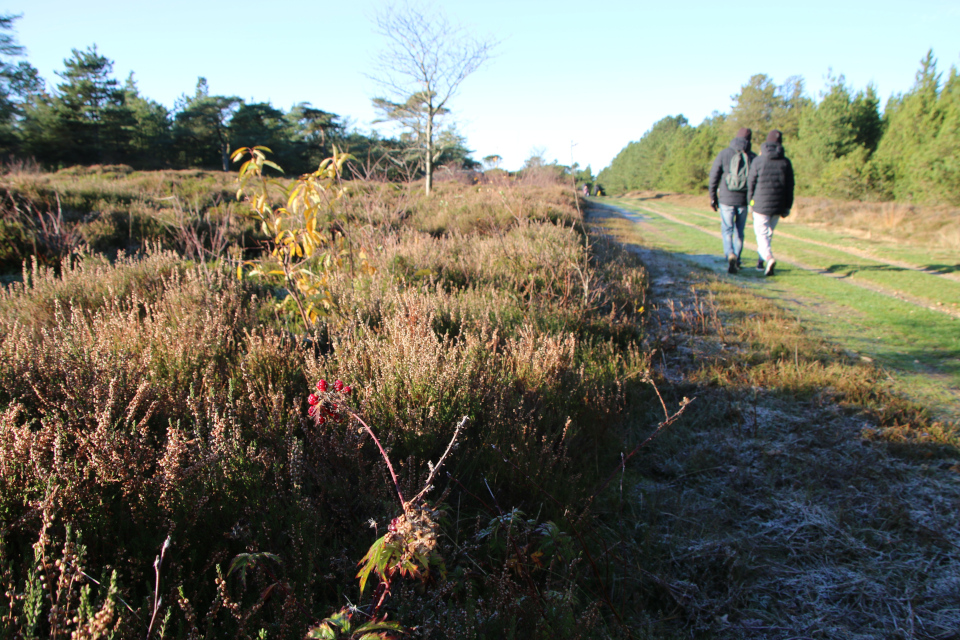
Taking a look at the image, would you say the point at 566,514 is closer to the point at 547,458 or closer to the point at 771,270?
the point at 547,458

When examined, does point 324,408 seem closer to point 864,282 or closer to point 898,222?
point 864,282

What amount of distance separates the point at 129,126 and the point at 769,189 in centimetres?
4543

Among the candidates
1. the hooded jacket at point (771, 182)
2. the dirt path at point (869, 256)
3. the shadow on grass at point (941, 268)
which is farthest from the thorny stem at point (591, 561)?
the shadow on grass at point (941, 268)

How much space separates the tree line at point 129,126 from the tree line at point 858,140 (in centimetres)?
1938

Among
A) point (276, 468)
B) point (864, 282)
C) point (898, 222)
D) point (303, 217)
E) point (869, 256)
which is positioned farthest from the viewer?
point (898, 222)

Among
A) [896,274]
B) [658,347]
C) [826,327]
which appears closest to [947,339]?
[826,327]

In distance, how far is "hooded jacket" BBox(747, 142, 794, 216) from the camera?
7.31m

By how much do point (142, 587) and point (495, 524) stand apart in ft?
3.53

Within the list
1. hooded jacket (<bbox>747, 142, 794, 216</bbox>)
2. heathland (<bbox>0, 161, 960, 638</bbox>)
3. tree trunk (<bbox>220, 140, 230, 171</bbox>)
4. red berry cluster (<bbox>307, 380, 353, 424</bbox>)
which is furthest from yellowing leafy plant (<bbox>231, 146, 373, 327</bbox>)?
tree trunk (<bbox>220, 140, 230, 171</bbox>)

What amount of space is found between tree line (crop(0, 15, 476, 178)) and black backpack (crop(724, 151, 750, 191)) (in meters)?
20.4

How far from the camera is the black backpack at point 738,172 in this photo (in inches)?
297

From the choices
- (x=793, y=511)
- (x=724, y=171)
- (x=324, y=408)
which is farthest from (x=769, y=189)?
(x=324, y=408)

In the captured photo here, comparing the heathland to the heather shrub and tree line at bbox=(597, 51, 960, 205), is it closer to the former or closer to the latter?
the heather shrub

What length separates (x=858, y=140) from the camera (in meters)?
27.2
